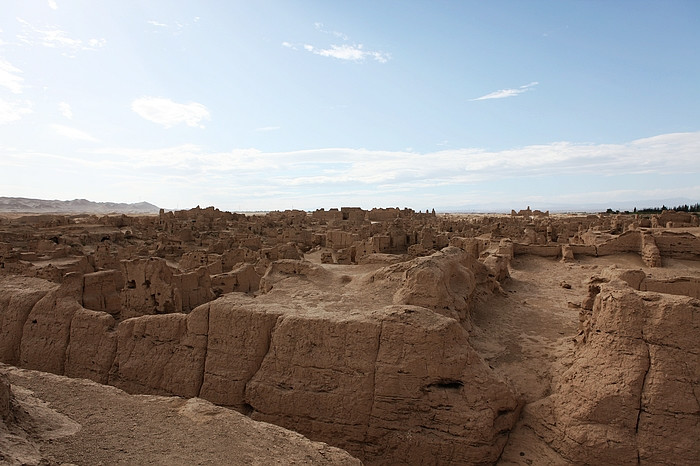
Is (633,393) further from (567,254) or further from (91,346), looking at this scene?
(567,254)

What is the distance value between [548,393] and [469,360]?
5.31 feet

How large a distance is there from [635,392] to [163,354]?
6.79m

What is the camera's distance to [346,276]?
1024 cm

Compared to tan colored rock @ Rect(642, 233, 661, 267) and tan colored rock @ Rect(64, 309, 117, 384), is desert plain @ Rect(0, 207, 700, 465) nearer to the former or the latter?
tan colored rock @ Rect(64, 309, 117, 384)

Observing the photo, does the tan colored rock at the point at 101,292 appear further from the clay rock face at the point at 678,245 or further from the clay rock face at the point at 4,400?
Answer: the clay rock face at the point at 678,245

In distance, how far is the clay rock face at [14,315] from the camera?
26.2 ft

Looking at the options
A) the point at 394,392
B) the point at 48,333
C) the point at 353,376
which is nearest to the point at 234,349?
the point at 353,376

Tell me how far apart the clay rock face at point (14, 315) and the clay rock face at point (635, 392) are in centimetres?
889

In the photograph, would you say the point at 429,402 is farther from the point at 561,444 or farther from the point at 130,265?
the point at 130,265

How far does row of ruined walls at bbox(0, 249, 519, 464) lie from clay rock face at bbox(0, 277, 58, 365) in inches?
52.7

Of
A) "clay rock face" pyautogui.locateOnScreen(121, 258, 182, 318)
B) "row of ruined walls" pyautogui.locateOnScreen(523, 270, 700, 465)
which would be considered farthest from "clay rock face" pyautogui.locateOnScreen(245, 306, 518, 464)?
"clay rock face" pyautogui.locateOnScreen(121, 258, 182, 318)

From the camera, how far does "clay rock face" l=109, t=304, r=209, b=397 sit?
22.7 feet

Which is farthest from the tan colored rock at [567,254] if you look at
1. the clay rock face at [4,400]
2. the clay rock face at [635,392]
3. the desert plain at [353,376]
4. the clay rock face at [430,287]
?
the clay rock face at [4,400]

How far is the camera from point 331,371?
6148 mm
